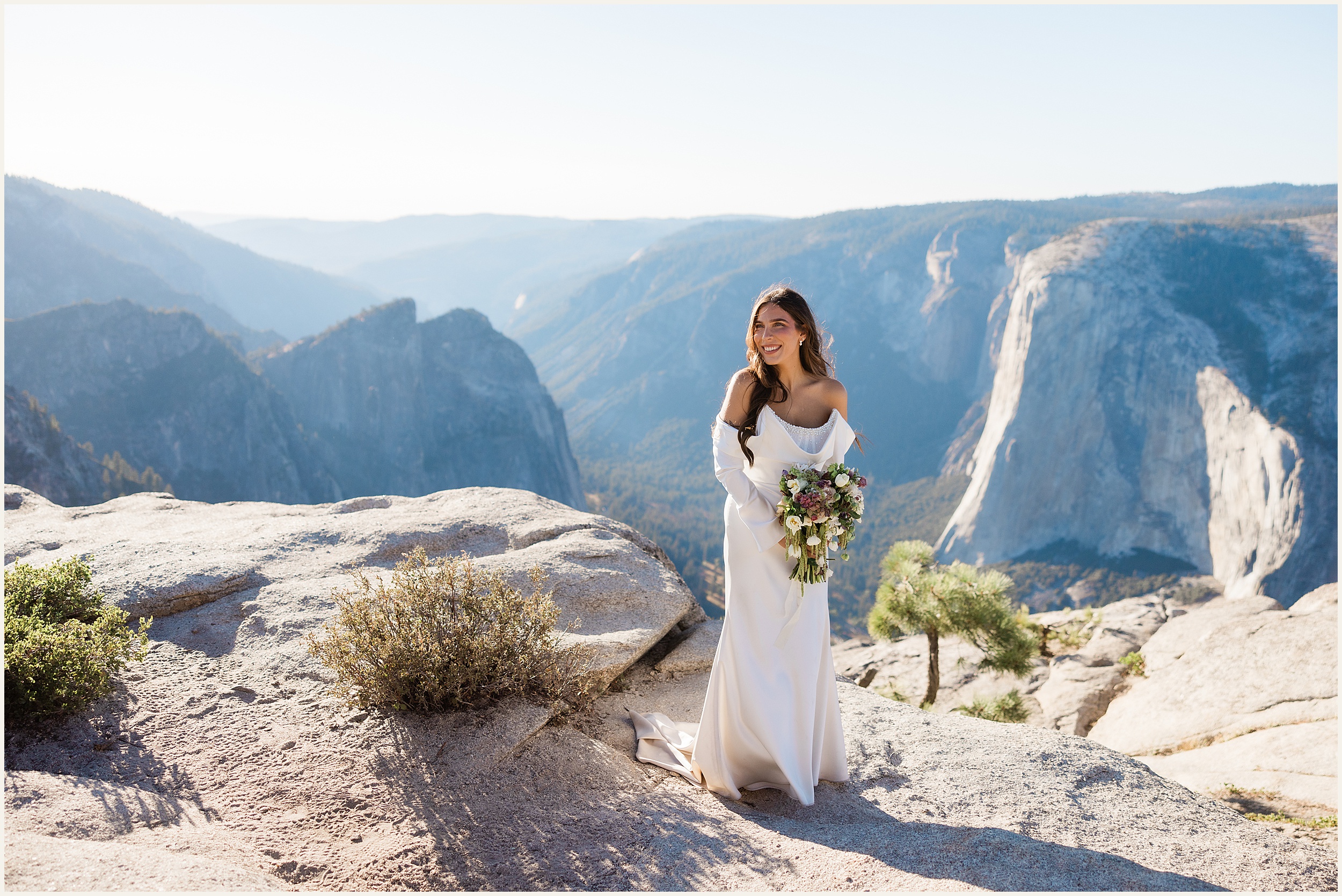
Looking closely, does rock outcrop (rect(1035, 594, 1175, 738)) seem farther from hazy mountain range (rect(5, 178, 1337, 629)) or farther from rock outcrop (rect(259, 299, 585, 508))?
rock outcrop (rect(259, 299, 585, 508))

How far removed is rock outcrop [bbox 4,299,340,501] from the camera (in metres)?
79.3

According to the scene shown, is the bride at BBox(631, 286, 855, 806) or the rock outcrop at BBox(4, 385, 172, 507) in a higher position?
the bride at BBox(631, 286, 855, 806)

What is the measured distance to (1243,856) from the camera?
15.0 feet

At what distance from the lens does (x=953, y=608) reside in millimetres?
10109

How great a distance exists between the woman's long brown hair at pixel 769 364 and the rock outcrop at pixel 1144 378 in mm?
83979

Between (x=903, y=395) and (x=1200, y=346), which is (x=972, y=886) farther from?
(x=903, y=395)

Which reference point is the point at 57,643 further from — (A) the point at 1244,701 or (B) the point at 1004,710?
(A) the point at 1244,701

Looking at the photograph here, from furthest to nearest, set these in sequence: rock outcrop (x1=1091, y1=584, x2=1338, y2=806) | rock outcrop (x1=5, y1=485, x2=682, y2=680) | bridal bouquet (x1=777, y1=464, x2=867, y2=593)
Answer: rock outcrop (x1=1091, y1=584, x2=1338, y2=806) → rock outcrop (x1=5, y1=485, x2=682, y2=680) → bridal bouquet (x1=777, y1=464, x2=867, y2=593)

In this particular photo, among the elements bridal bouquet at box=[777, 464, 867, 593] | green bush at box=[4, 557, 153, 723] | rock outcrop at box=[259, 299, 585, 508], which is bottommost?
rock outcrop at box=[259, 299, 585, 508]

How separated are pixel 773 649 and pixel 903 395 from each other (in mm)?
175610

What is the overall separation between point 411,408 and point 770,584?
107 meters

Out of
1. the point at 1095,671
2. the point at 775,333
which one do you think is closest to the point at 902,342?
the point at 1095,671

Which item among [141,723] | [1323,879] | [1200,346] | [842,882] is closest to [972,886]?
[842,882]

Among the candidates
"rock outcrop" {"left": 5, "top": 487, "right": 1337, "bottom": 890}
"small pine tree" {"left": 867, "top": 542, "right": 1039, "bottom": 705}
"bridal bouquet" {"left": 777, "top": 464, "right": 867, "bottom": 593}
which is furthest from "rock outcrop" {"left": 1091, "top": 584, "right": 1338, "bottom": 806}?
"bridal bouquet" {"left": 777, "top": 464, "right": 867, "bottom": 593}
